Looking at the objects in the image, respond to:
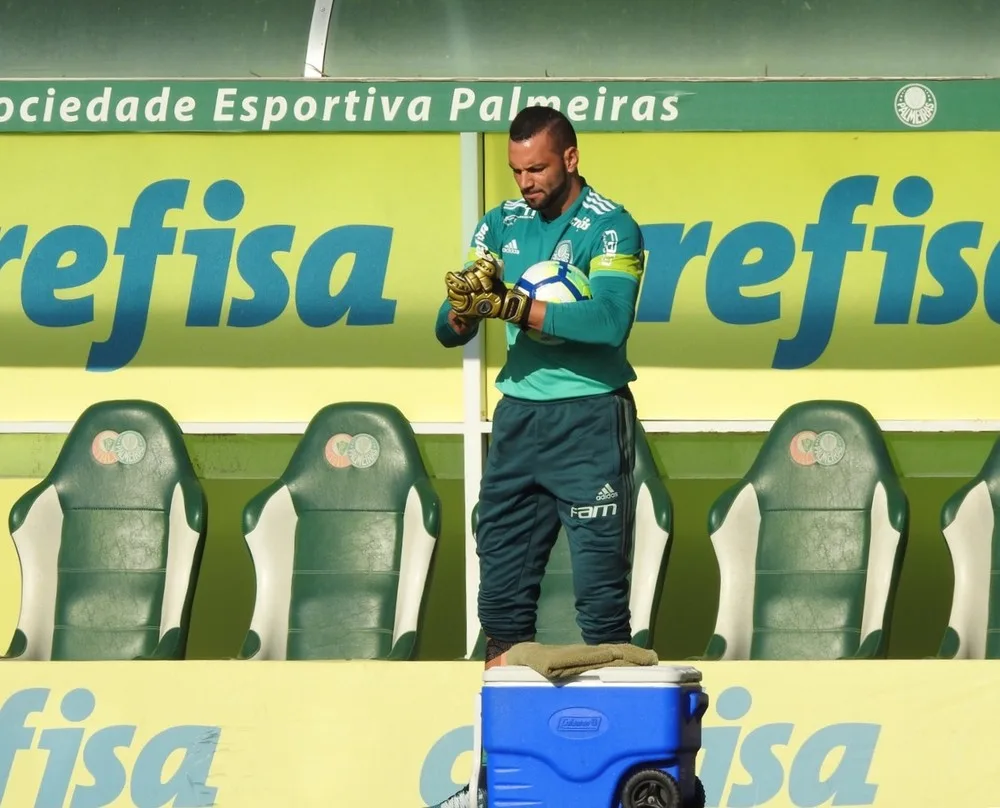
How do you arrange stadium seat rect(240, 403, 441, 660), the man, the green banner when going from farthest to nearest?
1. stadium seat rect(240, 403, 441, 660)
2. the green banner
3. the man

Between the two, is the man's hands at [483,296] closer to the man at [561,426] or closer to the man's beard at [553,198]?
the man at [561,426]

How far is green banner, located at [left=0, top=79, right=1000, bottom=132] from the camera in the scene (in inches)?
252

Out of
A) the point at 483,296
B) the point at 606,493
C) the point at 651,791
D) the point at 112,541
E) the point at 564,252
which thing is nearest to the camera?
the point at 651,791

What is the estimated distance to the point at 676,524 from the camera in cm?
769

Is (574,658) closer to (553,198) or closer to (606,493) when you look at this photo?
(606,493)

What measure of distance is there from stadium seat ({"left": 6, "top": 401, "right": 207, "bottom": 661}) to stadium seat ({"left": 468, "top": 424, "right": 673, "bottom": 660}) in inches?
43.7

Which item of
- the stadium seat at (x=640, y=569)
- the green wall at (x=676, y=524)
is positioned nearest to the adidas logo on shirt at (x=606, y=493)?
the stadium seat at (x=640, y=569)

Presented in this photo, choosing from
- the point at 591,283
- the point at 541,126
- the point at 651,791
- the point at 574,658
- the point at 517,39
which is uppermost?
the point at 517,39

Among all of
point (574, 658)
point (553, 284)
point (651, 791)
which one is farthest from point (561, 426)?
point (651, 791)

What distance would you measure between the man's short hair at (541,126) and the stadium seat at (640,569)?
231 cm

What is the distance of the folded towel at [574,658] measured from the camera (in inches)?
148

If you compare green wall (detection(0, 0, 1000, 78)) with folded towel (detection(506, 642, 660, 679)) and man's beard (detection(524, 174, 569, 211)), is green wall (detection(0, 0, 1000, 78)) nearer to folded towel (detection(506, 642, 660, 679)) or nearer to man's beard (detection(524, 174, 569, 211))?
man's beard (detection(524, 174, 569, 211))

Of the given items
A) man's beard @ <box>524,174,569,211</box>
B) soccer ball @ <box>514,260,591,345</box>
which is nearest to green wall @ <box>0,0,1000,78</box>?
man's beard @ <box>524,174,569,211</box>

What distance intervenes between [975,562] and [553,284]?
2867mm
